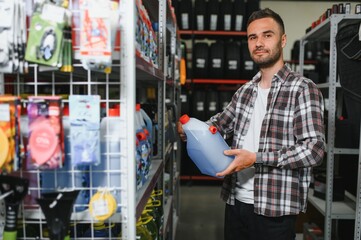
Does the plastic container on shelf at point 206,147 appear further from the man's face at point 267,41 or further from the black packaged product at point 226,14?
the black packaged product at point 226,14

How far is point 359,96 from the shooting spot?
8.02ft

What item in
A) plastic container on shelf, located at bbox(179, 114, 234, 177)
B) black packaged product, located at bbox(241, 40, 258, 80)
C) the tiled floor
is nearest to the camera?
plastic container on shelf, located at bbox(179, 114, 234, 177)

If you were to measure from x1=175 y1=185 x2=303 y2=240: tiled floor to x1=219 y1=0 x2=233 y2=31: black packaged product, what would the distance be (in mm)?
2474

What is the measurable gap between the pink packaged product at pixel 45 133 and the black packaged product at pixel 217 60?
4.14 metres

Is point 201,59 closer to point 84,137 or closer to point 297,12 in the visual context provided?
point 297,12

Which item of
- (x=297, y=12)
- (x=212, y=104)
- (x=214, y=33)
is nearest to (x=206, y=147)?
(x=212, y=104)

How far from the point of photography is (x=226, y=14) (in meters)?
5.01

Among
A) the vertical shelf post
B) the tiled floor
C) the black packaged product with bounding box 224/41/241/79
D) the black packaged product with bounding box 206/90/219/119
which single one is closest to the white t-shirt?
the vertical shelf post

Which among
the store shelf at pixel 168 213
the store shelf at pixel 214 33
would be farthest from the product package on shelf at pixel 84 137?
the store shelf at pixel 214 33

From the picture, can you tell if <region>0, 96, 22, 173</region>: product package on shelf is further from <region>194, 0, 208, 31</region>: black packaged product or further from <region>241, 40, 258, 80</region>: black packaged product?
<region>194, 0, 208, 31</region>: black packaged product

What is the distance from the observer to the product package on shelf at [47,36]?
963 mm

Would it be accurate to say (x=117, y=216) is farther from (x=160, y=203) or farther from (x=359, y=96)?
(x=359, y=96)

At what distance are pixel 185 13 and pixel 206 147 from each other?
389cm

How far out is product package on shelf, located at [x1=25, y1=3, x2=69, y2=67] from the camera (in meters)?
0.96
